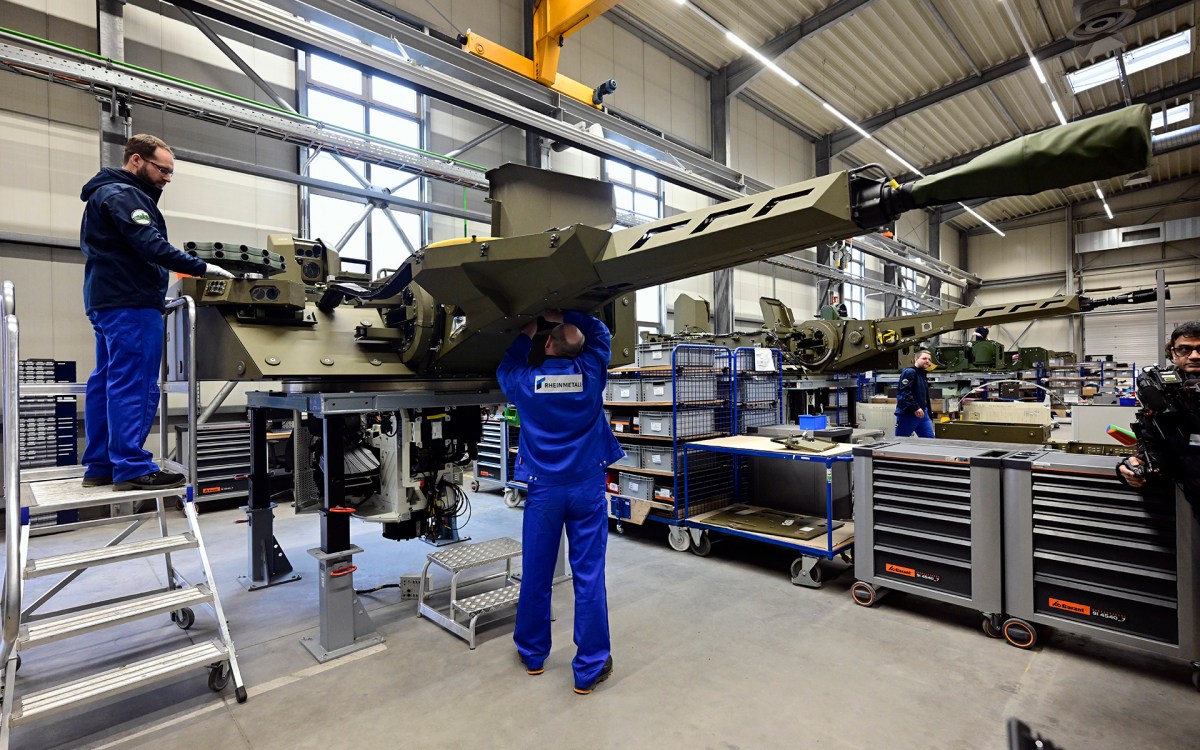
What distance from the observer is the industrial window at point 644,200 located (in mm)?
10422

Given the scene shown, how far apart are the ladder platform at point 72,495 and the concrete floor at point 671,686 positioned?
0.89 m

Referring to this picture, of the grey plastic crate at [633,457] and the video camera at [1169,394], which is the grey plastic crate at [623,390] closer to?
the grey plastic crate at [633,457]

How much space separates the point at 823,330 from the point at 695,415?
278 cm

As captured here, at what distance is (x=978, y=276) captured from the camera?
20.3 metres

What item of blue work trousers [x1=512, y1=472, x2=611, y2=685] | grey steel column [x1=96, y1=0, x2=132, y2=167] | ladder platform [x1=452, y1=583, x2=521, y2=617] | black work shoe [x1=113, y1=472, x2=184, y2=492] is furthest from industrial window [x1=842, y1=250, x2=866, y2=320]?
black work shoe [x1=113, y1=472, x2=184, y2=492]

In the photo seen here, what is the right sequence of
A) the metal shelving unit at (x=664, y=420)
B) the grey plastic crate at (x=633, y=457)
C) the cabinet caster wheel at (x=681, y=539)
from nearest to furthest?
the cabinet caster wheel at (x=681, y=539)
the metal shelving unit at (x=664, y=420)
the grey plastic crate at (x=633, y=457)

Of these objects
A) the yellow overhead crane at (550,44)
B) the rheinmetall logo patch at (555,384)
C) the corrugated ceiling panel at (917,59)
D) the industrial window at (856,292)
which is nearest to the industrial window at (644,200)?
the corrugated ceiling panel at (917,59)

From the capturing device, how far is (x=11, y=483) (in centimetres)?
217

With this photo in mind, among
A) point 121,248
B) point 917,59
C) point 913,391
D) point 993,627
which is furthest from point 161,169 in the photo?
point 917,59

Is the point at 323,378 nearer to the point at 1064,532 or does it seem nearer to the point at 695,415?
the point at 695,415

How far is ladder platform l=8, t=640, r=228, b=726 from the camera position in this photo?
200 centimetres

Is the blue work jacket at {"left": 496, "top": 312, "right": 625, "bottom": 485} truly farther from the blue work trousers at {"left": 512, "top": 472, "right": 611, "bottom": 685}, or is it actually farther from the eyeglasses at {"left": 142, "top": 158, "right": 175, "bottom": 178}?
the eyeglasses at {"left": 142, "top": 158, "right": 175, "bottom": 178}

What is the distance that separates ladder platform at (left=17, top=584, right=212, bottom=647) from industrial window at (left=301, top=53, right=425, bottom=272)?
205 inches

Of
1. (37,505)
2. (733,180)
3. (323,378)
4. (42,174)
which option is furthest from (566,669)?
(733,180)
